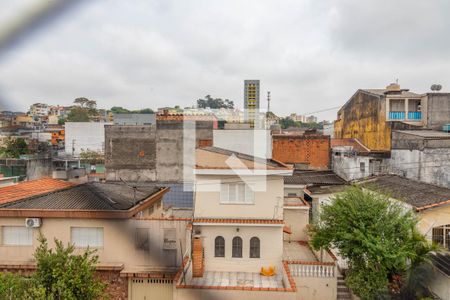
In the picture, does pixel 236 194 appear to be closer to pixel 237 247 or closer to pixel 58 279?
pixel 237 247

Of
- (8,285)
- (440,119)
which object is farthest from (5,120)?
(440,119)

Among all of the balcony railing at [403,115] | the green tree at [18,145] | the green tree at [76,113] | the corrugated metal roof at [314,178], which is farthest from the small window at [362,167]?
the green tree at [18,145]

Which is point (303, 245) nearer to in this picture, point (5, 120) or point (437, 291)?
point (437, 291)

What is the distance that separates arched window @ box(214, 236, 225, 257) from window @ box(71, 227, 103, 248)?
6.73ft

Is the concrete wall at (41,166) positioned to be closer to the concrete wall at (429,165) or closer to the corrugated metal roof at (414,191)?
the corrugated metal roof at (414,191)

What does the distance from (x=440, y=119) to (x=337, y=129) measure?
21.9 feet

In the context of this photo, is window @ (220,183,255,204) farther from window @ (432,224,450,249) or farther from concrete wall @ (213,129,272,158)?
concrete wall @ (213,129,272,158)

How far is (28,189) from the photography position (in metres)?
6.93

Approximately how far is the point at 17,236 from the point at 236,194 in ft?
12.5

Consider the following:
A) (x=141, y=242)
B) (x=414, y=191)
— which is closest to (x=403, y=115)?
(x=414, y=191)

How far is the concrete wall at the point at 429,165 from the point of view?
30.4ft

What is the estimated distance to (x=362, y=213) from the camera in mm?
5469

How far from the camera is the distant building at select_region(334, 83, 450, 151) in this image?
40.7 feet

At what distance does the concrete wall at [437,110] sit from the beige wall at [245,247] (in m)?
9.86
